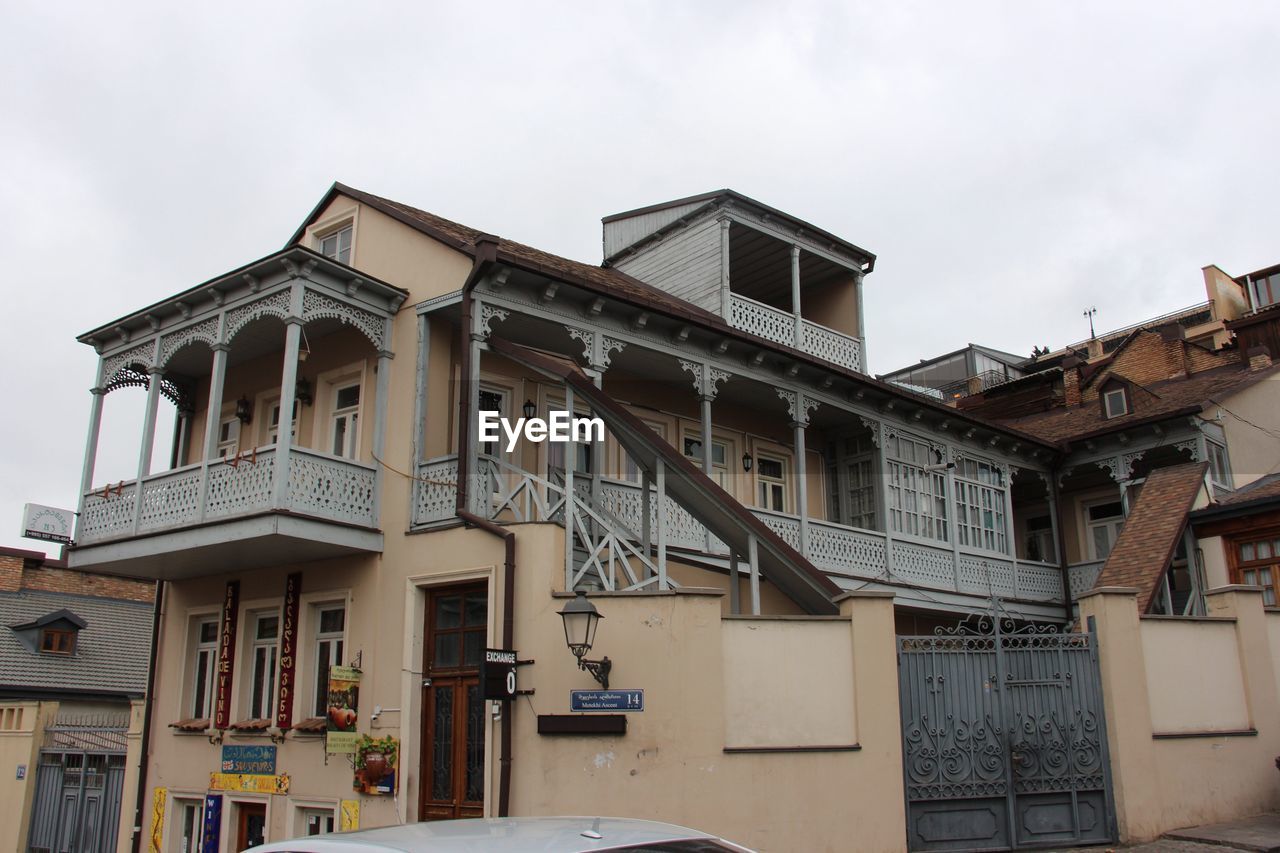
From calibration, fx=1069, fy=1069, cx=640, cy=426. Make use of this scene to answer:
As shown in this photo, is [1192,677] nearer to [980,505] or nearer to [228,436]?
[980,505]

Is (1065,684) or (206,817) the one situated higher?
Result: (1065,684)

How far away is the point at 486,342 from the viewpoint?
13.7m

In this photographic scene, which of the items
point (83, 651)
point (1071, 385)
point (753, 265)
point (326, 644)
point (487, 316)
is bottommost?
point (326, 644)

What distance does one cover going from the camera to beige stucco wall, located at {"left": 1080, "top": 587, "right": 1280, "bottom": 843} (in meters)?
11.3

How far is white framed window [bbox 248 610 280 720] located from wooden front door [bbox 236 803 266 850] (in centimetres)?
115

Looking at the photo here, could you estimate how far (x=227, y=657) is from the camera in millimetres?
15188

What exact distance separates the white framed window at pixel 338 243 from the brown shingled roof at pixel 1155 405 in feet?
50.8

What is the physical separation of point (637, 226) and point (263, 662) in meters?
11.3

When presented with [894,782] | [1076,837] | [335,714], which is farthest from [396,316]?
[1076,837]

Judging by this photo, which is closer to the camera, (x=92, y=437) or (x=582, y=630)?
(x=582, y=630)

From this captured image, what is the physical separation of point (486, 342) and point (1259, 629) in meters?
10.0

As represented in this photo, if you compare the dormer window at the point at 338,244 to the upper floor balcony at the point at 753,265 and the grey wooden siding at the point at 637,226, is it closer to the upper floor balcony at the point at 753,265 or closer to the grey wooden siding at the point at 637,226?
the upper floor balcony at the point at 753,265

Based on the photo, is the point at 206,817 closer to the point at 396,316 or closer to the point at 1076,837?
the point at 396,316

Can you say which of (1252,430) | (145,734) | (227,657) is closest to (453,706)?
(227,657)
